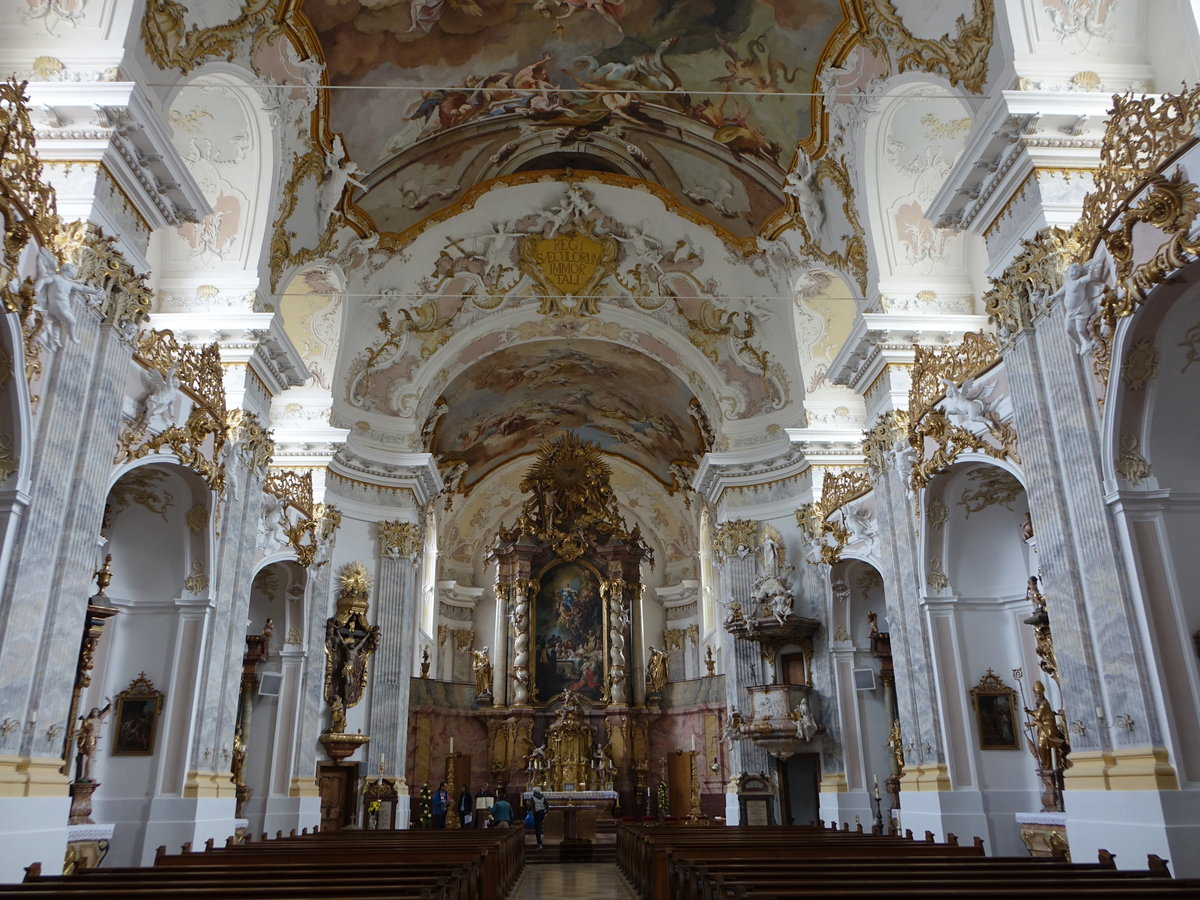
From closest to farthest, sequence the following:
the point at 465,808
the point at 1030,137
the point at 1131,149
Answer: the point at 1131,149 → the point at 1030,137 → the point at 465,808

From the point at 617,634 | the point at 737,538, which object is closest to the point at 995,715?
the point at 737,538

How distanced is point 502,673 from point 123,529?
16769 millimetres

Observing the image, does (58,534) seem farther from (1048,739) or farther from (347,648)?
(347,648)

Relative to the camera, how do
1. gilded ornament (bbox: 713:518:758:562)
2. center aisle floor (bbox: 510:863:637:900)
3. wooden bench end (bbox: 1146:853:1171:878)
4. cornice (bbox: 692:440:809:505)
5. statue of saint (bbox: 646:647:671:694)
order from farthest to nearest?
statue of saint (bbox: 646:647:671:694)
gilded ornament (bbox: 713:518:758:562)
cornice (bbox: 692:440:809:505)
center aisle floor (bbox: 510:863:637:900)
wooden bench end (bbox: 1146:853:1171:878)

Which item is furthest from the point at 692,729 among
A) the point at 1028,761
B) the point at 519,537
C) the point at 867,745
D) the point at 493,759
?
the point at 1028,761

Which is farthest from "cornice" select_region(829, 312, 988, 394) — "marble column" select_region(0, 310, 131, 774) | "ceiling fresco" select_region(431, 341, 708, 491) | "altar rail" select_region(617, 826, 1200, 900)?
"ceiling fresco" select_region(431, 341, 708, 491)

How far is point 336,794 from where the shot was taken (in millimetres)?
16703

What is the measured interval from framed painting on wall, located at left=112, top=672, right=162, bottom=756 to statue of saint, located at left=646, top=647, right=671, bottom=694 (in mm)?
17900

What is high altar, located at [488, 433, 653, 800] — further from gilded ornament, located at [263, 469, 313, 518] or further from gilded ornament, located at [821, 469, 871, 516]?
gilded ornament, located at [263, 469, 313, 518]

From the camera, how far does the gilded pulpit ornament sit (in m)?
16.5

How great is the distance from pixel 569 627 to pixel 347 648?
36.8ft

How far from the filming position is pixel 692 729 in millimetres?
24922

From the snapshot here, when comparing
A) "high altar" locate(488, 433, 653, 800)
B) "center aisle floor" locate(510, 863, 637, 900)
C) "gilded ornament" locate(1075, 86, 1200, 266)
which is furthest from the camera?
"high altar" locate(488, 433, 653, 800)

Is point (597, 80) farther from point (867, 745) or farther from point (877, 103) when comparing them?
point (867, 745)
